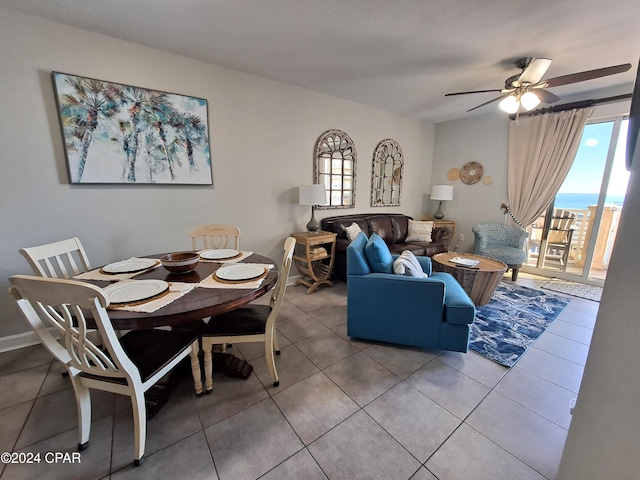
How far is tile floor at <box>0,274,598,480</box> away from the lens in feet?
3.92

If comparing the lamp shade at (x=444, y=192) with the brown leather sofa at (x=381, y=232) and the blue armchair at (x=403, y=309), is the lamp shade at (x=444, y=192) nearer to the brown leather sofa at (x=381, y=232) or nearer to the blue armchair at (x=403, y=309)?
the brown leather sofa at (x=381, y=232)

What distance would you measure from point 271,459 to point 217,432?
1.13 ft

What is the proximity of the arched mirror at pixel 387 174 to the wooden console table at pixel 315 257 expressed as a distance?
4.49 ft

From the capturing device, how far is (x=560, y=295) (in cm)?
319

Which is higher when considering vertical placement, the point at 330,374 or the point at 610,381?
the point at 610,381

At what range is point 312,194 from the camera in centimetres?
307

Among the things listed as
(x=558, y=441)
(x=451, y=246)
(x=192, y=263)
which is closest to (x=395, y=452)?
(x=558, y=441)

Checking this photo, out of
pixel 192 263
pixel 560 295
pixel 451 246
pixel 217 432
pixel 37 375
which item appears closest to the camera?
pixel 217 432

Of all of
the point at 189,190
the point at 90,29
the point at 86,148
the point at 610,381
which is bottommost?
the point at 610,381

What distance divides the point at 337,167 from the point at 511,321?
9.15 ft

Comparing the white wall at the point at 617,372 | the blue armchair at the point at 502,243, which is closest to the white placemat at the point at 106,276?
the white wall at the point at 617,372

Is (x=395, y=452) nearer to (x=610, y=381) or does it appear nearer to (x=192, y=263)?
(x=610, y=381)

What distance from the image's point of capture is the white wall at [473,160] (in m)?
4.11

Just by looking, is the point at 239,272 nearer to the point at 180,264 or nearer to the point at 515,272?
the point at 180,264
